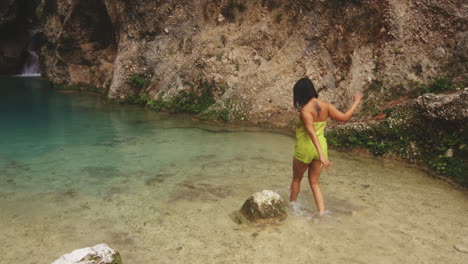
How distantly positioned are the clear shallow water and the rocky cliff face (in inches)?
85.7

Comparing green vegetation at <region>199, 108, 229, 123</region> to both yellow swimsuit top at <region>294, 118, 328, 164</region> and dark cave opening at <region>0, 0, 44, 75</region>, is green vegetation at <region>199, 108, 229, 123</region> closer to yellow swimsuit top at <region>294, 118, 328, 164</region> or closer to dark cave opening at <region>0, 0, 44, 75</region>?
yellow swimsuit top at <region>294, 118, 328, 164</region>

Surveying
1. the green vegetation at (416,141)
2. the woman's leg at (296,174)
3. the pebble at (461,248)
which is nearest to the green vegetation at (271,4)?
the green vegetation at (416,141)

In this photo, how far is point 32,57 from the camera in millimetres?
28797

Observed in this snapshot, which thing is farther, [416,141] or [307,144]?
[416,141]

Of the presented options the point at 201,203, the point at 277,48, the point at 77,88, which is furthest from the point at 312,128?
the point at 77,88

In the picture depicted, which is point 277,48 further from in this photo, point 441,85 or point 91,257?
point 91,257

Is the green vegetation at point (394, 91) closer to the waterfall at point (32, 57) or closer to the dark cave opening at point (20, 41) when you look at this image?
the dark cave opening at point (20, 41)

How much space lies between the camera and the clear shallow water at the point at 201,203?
4352mm

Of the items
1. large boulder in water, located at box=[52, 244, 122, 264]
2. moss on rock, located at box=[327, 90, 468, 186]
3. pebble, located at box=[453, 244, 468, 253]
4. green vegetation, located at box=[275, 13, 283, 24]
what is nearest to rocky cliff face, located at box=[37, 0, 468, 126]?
green vegetation, located at box=[275, 13, 283, 24]

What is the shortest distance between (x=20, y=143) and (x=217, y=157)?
479 cm

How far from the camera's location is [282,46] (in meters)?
11.5

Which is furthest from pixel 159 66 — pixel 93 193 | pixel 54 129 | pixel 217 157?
pixel 93 193

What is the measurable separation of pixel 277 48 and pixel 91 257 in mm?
9267

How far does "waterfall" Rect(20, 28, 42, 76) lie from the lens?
1125 inches
